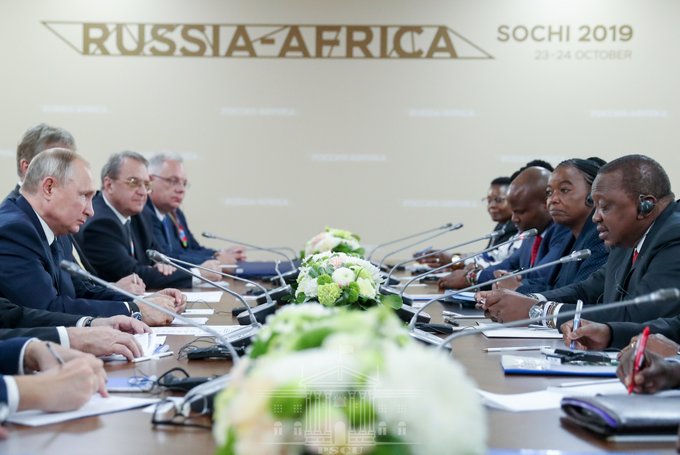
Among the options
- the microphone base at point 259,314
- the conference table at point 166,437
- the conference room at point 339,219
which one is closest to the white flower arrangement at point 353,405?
the conference room at point 339,219

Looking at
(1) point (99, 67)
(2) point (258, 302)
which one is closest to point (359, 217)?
(1) point (99, 67)

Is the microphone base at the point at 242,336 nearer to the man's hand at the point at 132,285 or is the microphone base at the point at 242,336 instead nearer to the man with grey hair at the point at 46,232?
the man with grey hair at the point at 46,232

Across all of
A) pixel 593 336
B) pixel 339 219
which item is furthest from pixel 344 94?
pixel 593 336

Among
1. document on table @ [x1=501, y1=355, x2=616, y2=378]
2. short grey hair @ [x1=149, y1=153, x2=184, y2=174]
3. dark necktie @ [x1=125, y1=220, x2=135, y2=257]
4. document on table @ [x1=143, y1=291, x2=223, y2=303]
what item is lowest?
document on table @ [x1=501, y1=355, x2=616, y2=378]

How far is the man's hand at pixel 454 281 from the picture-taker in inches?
193

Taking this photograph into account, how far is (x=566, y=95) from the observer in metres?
7.97

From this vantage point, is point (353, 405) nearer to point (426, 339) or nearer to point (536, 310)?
point (426, 339)

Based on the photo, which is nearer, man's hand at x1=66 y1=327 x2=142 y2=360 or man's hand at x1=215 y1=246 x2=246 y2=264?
man's hand at x1=66 y1=327 x2=142 y2=360

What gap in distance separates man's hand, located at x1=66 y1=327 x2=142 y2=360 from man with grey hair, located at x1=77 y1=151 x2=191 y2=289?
2.42 m

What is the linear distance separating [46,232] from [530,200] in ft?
9.66

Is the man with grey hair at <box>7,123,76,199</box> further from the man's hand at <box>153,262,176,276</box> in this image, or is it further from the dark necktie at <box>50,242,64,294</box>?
Answer: the dark necktie at <box>50,242,64,294</box>

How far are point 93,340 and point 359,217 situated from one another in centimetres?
578

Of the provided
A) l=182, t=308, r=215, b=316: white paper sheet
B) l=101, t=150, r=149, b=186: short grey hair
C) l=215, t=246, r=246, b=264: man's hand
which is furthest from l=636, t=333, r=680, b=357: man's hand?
l=215, t=246, r=246, b=264: man's hand

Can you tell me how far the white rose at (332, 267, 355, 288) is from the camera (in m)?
3.07
